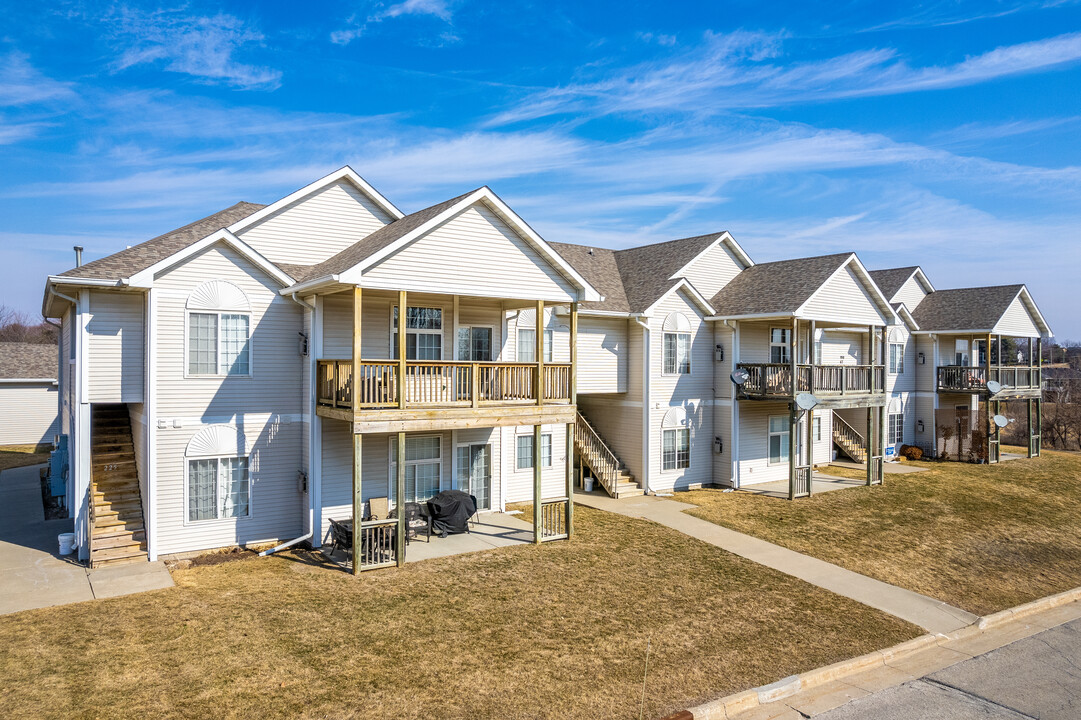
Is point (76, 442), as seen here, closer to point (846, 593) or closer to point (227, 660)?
point (227, 660)

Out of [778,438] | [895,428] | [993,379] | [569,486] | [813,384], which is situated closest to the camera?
[569,486]

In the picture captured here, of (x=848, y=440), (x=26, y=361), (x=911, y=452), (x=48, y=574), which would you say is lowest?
(x=48, y=574)

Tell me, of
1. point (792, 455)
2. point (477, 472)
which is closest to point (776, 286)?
point (792, 455)

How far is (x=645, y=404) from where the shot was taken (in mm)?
22312

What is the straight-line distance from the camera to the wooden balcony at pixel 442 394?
14.1 m

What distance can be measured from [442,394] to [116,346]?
278 inches

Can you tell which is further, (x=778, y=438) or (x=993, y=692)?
(x=778, y=438)

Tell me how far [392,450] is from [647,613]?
25.5ft

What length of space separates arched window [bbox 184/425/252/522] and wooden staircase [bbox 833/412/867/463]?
24561 millimetres

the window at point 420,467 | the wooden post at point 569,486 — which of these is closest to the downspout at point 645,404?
the wooden post at point 569,486

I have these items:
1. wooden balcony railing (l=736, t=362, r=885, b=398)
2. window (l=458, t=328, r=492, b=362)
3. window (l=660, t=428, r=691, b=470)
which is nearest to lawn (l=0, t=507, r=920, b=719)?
window (l=458, t=328, r=492, b=362)

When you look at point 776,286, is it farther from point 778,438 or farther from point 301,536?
point 301,536

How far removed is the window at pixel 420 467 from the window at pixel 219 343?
4.14 meters

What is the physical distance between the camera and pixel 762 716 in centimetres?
886
